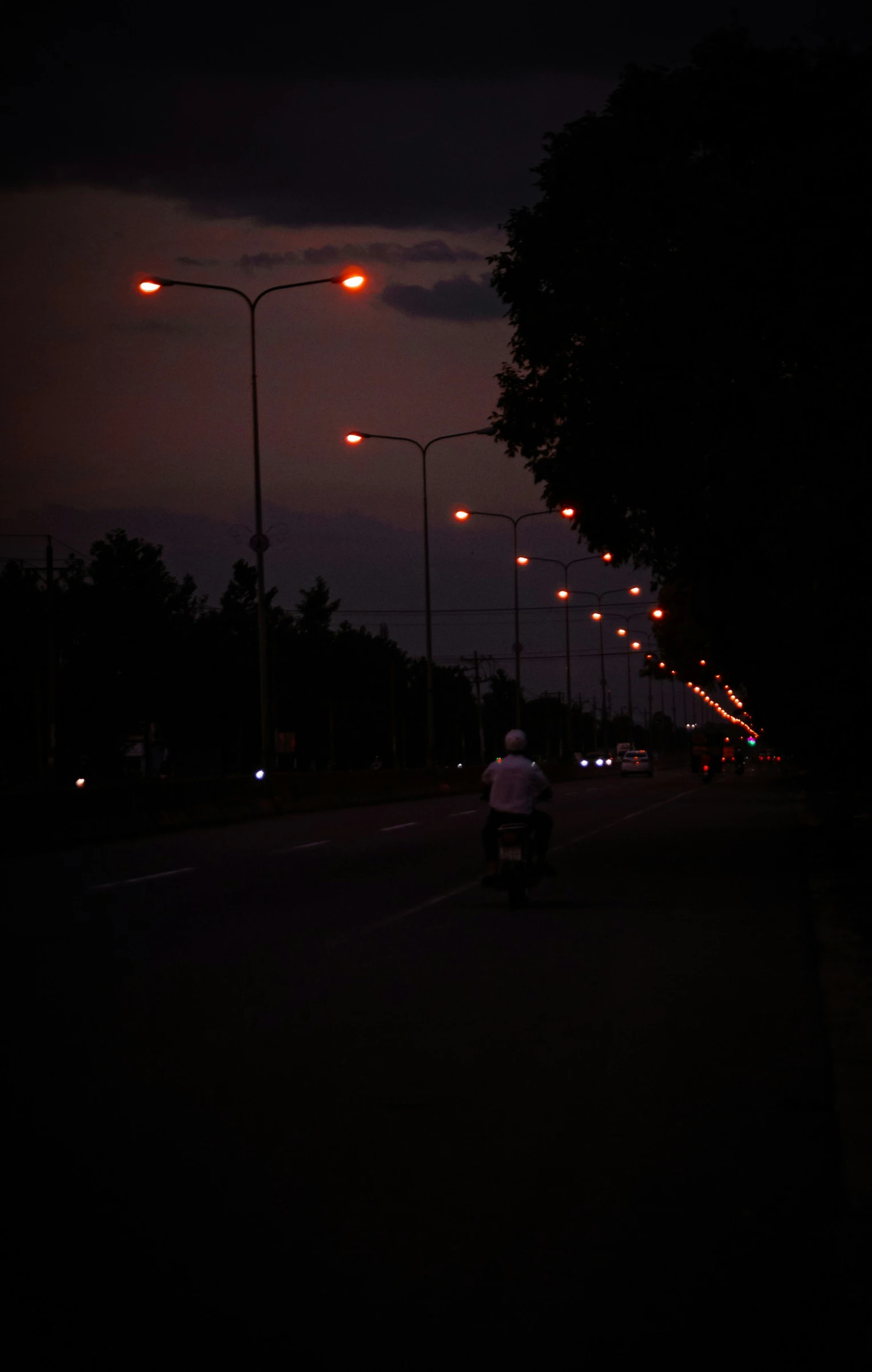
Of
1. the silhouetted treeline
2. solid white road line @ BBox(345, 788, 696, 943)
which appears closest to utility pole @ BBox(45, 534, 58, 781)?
the silhouetted treeline

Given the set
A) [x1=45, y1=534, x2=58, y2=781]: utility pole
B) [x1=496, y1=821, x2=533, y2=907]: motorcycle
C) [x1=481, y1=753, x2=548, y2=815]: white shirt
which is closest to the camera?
[x1=496, y1=821, x2=533, y2=907]: motorcycle

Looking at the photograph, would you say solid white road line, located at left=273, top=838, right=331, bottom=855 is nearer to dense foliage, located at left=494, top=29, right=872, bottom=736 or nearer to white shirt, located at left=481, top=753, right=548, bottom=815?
dense foliage, located at left=494, top=29, right=872, bottom=736

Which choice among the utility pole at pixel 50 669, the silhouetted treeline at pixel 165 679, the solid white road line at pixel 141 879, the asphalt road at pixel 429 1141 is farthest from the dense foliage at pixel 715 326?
the silhouetted treeline at pixel 165 679

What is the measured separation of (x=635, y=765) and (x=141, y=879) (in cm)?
6931

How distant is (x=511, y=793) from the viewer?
1502cm

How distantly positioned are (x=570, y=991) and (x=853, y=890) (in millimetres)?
6803

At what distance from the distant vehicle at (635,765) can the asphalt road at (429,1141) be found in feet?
238

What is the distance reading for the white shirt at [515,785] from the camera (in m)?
15.0

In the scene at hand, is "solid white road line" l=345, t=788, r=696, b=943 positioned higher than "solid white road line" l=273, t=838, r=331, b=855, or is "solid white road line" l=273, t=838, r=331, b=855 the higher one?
"solid white road line" l=273, t=838, r=331, b=855

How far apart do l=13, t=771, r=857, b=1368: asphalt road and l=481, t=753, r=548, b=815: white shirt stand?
1.40 metres

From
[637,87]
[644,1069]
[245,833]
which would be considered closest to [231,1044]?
[644,1069]

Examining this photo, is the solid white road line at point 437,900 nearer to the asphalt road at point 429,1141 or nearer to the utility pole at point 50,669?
the asphalt road at point 429,1141

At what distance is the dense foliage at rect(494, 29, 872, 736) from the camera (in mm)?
17500

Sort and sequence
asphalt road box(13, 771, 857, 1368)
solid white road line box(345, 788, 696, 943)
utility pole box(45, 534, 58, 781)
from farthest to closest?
utility pole box(45, 534, 58, 781), solid white road line box(345, 788, 696, 943), asphalt road box(13, 771, 857, 1368)
